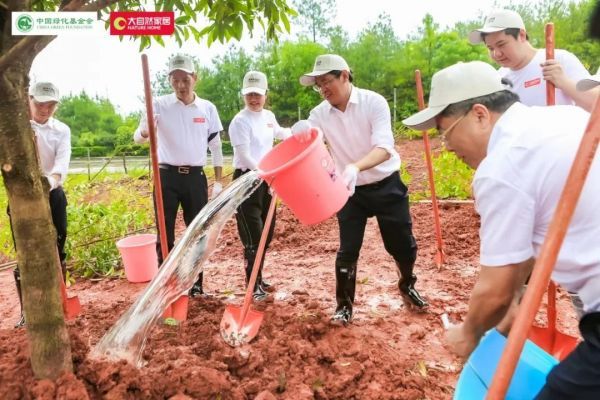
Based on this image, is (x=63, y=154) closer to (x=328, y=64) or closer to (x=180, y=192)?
(x=180, y=192)

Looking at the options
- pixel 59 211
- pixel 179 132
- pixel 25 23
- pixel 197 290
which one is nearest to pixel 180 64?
pixel 179 132

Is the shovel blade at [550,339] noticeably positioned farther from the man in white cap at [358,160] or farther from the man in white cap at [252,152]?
the man in white cap at [252,152]

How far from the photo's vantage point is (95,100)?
145 feet

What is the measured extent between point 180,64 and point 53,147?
117 centimetres

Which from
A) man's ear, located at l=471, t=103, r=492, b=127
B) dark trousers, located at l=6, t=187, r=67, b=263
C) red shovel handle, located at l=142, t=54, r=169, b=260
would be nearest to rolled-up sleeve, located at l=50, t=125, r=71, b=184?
dark trousers, located at l=6, t=187, r=67, b=263

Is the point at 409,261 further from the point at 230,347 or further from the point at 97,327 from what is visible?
the point at 97,327

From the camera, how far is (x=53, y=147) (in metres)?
3.66

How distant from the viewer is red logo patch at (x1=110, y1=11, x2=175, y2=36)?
250 cm

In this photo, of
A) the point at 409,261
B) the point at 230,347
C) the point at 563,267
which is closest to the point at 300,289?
the point at 409,261

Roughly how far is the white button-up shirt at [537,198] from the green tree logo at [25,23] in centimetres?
155

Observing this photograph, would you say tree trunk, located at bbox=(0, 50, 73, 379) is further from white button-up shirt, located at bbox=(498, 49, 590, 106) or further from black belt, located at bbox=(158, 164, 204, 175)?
white button-up shirt, located at bbox=(498, 49, 590, 106)

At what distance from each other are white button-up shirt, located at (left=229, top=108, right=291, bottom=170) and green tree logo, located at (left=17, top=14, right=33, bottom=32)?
2.11m

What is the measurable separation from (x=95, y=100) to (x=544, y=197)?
4815 cm

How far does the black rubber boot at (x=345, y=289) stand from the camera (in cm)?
322
